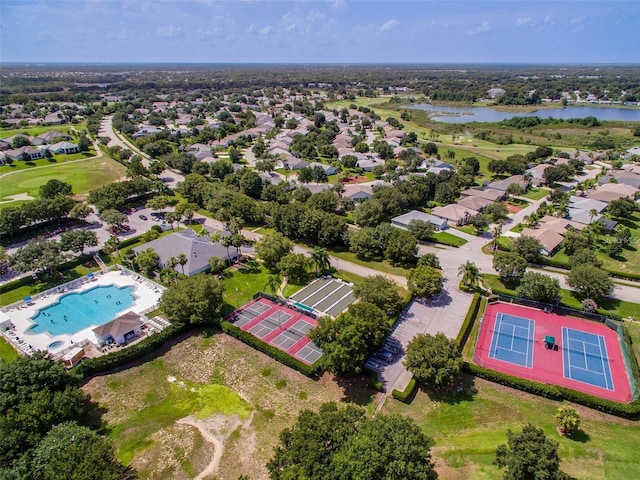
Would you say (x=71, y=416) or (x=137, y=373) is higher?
(x=71, y=416)

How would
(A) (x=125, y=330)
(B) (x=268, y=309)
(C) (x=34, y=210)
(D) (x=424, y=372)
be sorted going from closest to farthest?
(D) (x=424, y=372)
(A) (x=125, y=330)
(B) (x=268, y=309)
(C) (x=34, y=210)

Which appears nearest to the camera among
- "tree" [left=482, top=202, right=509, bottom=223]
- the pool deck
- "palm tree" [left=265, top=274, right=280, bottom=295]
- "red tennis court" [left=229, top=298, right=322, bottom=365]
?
"red tennis court" [left=229, top=298, right=322, bottom=365]

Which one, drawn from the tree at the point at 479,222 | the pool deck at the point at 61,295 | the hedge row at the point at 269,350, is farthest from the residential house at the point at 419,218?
the pool deck at the point at 61,295

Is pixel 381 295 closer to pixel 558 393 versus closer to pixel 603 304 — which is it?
pixel 558 393

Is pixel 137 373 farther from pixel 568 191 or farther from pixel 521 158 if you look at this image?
pixel 521 158

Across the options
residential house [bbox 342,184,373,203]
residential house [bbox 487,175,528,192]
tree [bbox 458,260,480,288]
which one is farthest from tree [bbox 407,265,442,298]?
residential house [bbox 487,175,528,192]

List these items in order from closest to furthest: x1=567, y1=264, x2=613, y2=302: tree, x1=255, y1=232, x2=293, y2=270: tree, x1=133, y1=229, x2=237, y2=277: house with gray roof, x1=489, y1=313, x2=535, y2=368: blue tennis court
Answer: x1=489, y1=313, x2=535, y2=368: blue tennis court
x1=567, y1=264, x2=613, y2=302: tree
x1=255, y1=232, x2=293, y2=270: tree
x1=133, y1=229, x2=237, y2=277: house with gray roof

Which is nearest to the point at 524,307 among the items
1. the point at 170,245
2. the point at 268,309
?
the point at 268,309

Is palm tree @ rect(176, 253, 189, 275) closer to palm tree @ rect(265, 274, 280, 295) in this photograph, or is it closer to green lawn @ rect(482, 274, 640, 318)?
palm tree @ rect(265, 274, 280, 295)
